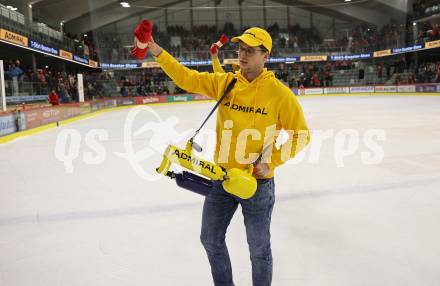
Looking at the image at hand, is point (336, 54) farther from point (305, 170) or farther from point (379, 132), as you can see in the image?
point (305, 170)

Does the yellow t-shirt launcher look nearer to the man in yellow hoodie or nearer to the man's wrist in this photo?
the man in yellow hoodie

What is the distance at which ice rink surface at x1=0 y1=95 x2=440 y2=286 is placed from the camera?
8.47ft

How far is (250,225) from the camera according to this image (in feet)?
6.43

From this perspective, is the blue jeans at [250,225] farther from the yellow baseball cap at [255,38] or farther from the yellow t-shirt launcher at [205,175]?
the yellow baseball cap at [255,38]

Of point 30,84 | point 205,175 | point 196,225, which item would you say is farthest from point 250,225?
point 30,84

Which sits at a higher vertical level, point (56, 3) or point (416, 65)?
point (56, 3)

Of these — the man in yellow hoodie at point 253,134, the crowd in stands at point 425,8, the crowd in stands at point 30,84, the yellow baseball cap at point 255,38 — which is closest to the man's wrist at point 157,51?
the man in yellow hoodie at point 253,134

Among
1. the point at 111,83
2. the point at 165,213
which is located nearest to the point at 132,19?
the point at 111,83

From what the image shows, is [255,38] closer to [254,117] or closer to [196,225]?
[254,117]

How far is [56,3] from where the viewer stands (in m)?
27.4

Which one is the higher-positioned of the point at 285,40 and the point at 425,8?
the point at 425,8

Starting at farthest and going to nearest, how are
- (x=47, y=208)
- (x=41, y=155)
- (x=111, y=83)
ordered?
(x=111, y=83)
(x=41, y=155)
(x=47, y=208)

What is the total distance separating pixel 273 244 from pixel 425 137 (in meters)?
6.37

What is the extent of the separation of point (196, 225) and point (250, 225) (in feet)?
5.42
